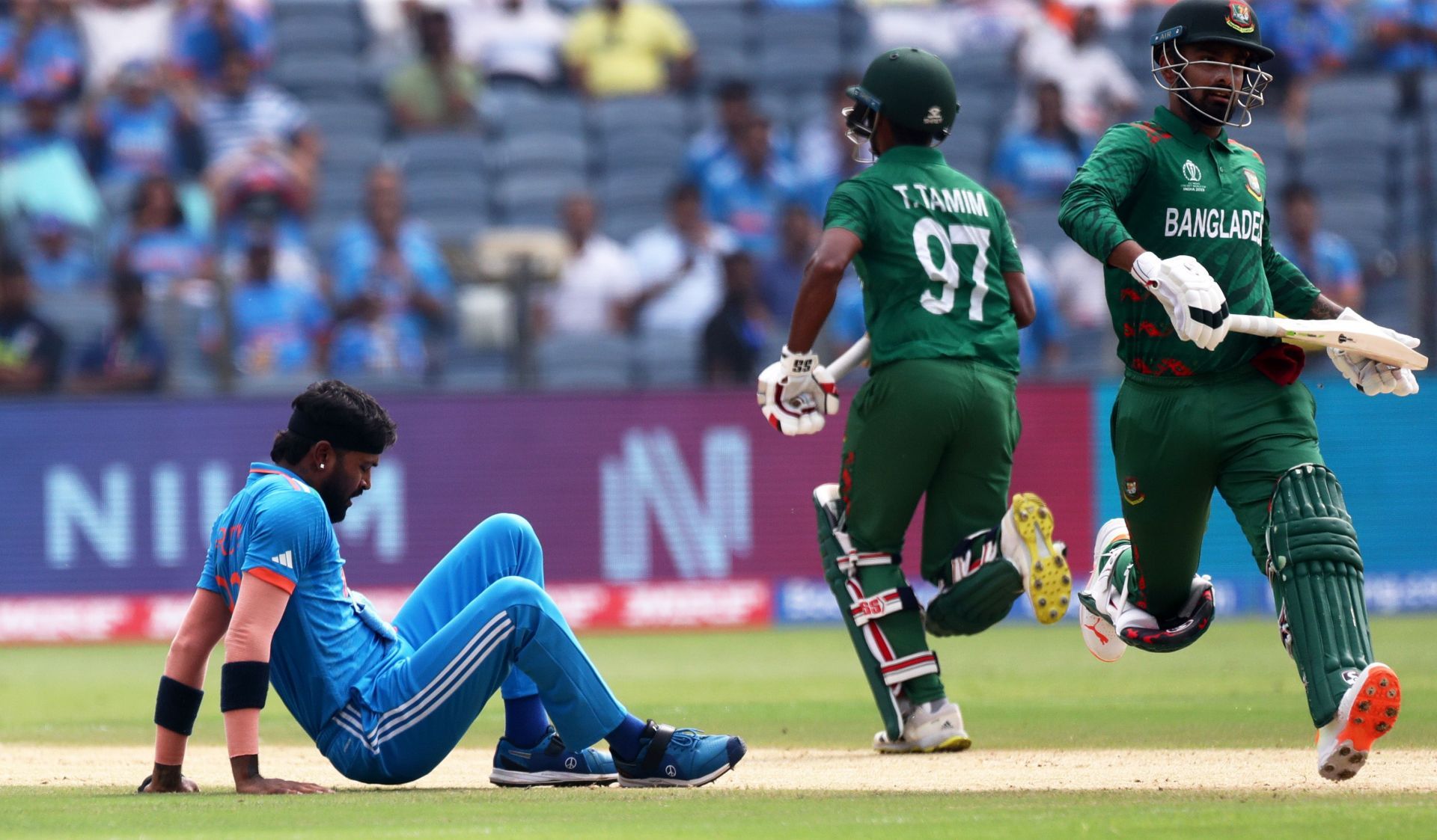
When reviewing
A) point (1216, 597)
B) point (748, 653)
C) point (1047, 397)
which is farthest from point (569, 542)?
point (1216, 597)

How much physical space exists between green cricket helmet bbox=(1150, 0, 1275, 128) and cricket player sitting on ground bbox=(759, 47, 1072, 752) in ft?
3.80

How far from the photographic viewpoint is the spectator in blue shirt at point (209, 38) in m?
17.6

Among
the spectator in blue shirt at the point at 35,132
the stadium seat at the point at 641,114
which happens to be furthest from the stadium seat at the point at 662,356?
the spectator in blue shirt at the point at 35,132

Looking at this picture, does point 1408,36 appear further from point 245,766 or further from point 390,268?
point 245,766

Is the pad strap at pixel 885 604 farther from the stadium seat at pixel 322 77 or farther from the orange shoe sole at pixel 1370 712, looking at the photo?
the stadium seat at pixel 322 77

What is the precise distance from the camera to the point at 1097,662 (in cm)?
1140

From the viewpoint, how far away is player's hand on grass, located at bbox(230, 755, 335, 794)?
5477 millimetres

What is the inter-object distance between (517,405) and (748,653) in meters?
2.94

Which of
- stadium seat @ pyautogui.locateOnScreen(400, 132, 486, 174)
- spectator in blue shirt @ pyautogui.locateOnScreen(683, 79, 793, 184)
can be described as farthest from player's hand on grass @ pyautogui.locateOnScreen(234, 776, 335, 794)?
stadium seat @ pyautogui.locateOnScreen(400, 132, 486, 174)

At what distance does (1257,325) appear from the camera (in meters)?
5.79

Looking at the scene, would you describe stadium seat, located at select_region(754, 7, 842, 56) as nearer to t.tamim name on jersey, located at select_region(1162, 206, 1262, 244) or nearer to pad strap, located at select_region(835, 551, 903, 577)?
pad strap, located at select_region(835, 551, 903, 577)

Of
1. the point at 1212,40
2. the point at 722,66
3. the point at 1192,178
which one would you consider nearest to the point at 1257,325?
the point at 1192,178

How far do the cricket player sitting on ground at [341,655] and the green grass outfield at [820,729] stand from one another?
13cm

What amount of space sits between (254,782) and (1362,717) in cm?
307
